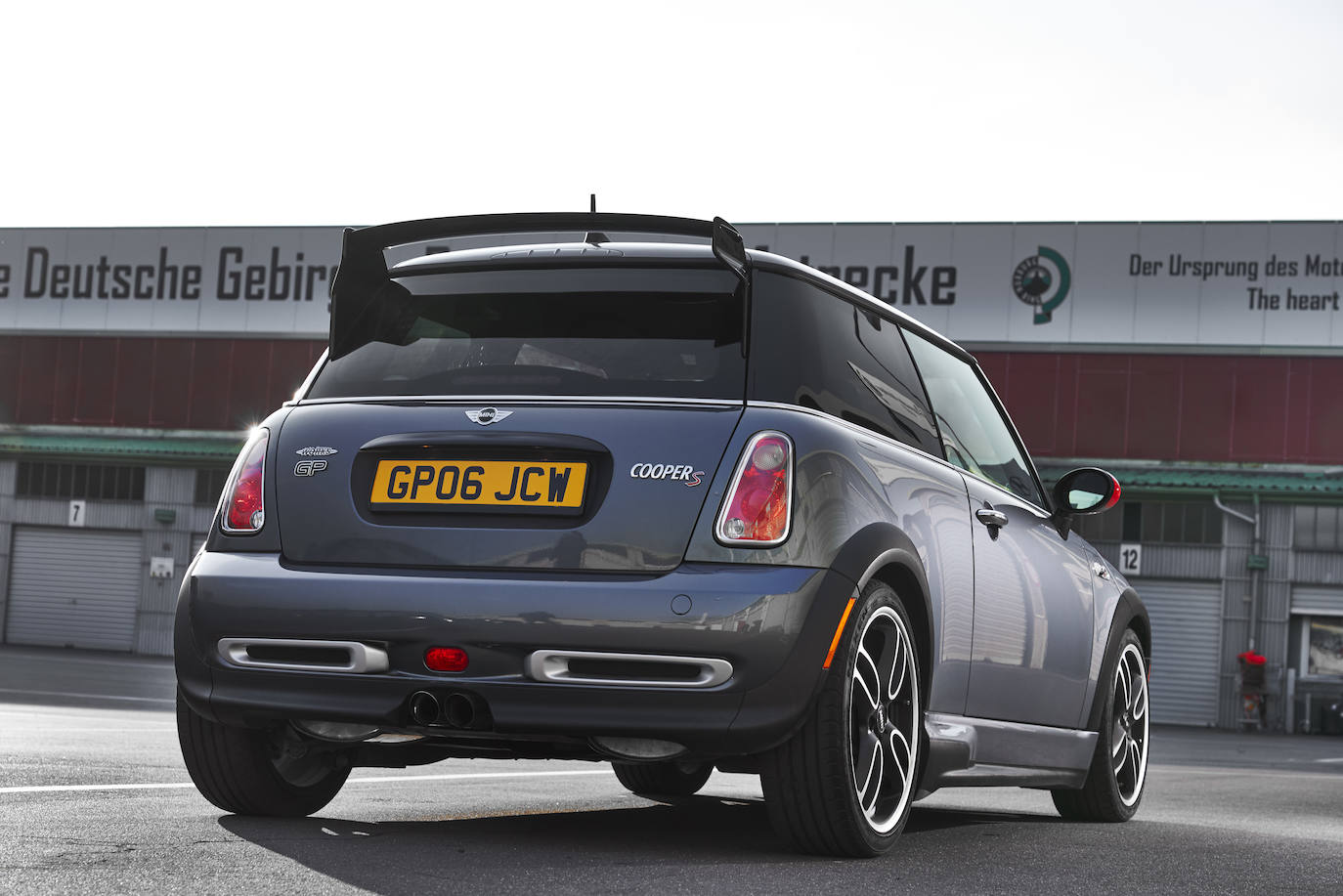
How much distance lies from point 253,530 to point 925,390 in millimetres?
2117

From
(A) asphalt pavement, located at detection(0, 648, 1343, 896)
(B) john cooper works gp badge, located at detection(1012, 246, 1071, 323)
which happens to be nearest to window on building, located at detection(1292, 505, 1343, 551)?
(B) john cooper works gp badge, located at detection(1012, 246, 1071, 323)

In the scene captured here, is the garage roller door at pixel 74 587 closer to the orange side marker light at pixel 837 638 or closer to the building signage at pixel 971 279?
the building signage at pixel 971 279

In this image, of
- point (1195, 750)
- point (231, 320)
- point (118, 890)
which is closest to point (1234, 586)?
point (1195, 750)

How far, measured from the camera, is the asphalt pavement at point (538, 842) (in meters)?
3.59

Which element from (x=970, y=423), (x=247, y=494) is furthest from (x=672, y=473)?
(x=970, y=423)

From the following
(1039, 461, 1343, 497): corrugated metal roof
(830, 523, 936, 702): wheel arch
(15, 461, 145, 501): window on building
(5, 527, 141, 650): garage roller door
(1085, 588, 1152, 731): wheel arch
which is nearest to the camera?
(830, 523, 936, 702): wheel arch

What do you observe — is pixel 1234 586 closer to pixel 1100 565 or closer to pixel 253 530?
pixel 1100 565

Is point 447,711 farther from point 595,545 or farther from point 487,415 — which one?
point 487,415

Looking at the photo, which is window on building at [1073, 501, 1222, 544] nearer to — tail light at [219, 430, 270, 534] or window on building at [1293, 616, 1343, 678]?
window on building at [1293, 616, 1343, 678]

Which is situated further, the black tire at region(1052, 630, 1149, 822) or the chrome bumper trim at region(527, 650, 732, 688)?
the black tire at region(1052, 630, 1149, 822)

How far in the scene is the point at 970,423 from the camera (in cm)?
567

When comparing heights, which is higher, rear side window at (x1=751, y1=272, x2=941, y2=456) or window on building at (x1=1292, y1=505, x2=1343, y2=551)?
rear side window at (x1=751, y1=272, x2=941, y2=456)

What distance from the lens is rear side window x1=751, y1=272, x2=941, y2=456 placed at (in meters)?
4.27

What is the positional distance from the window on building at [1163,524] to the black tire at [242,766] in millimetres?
30750
